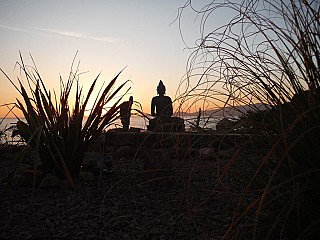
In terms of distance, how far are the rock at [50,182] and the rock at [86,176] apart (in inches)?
9.5

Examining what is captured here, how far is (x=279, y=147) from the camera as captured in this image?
4.38 feet

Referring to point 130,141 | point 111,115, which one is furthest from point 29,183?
point 130,141

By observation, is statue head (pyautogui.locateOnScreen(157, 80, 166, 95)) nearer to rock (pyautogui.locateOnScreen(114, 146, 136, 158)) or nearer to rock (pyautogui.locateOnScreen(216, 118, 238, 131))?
rock (pyautogui.locateOnScreen(114, 146, 136, 158))

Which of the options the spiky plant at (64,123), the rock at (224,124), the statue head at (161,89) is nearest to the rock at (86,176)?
the spiky plant at (64,123)

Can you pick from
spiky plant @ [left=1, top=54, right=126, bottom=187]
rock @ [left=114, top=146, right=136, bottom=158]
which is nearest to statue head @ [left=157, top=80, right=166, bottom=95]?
rock @ [left=114, top=146, right=136, bottom=158]

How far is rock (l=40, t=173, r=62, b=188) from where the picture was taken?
110 inches

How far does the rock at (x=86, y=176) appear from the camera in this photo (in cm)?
305

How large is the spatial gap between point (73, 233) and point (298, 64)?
1418 mm

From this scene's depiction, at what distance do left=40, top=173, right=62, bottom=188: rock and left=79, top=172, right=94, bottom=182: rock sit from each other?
241mm

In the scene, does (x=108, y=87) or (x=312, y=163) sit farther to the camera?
(x=108, y=87)

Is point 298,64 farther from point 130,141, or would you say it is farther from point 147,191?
point 130,141

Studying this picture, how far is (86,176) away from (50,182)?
344 millimetres

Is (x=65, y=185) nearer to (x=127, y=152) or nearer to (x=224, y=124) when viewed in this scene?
(x=224, y=124)

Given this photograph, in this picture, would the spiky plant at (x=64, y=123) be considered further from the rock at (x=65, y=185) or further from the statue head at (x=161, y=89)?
the statue head at (x=161, y=89)
